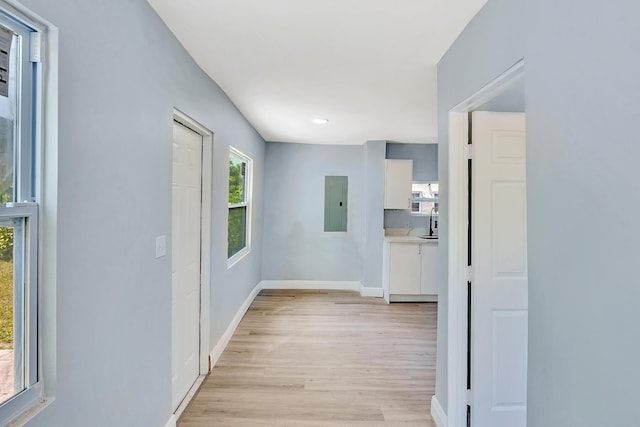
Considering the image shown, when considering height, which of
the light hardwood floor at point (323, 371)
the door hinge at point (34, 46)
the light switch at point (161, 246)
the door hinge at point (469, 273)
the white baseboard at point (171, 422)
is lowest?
the light hardwood floor at point (323, 371)

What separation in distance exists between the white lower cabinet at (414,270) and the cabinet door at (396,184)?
2.11ft

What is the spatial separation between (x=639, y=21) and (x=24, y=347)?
1858mm

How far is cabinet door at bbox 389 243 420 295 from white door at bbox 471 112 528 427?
2893 millimetres

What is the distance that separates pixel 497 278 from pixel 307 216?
12.7ft

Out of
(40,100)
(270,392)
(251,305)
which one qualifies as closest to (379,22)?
(40,100)

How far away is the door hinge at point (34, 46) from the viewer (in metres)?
1.03

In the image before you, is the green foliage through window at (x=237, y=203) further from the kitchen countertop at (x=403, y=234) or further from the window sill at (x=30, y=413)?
the window sill at (x=30, y=413)

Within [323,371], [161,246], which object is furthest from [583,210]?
[323,371]

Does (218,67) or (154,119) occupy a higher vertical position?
(218,67)

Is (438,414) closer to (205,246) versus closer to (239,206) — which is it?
(205,246)

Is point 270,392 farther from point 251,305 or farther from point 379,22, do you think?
point 379,22

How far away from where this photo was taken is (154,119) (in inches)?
70.3

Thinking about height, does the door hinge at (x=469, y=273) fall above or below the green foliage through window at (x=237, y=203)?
below

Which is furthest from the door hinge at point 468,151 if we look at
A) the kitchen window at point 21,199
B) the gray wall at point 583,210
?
the kitchen window at point 21,199
